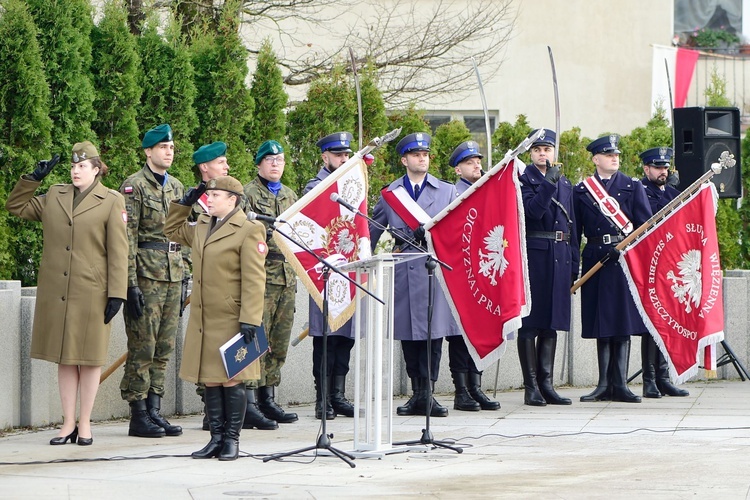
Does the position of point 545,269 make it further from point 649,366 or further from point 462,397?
point 649,366

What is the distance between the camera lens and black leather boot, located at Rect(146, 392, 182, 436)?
9.75 m

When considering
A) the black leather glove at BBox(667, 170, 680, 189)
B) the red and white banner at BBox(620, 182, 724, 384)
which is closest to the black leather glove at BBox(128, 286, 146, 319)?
the red and white banner at BBox(620, 182, 724, 384)

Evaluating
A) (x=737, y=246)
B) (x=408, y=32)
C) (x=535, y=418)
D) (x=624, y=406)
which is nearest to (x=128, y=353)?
(x=535, y=418)

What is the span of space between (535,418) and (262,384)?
2156mm

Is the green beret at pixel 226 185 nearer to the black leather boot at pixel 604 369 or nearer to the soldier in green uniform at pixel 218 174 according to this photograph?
the soldier in green uniform at pixel 218 174

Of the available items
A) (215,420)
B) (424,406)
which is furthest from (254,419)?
(424,406)

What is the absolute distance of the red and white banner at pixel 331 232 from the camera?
923 centimetres

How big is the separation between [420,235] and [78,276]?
111 inches

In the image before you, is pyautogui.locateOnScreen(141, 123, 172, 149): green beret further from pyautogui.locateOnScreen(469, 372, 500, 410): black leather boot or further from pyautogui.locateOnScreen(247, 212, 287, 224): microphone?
pyautogui.locateOnScreen(469, 372, 500, 410): black leather boot

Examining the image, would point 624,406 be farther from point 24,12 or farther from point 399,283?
point 24,12

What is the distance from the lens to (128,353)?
383 inches

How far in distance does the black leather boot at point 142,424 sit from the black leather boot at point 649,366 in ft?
15.8

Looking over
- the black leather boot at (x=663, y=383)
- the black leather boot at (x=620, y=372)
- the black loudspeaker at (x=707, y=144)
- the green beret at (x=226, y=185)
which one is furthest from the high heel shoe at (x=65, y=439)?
the black loudspeaker at (x=707, y=144)

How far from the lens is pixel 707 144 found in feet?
45.4
